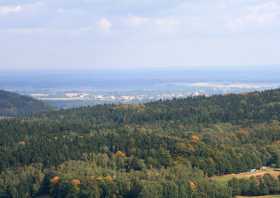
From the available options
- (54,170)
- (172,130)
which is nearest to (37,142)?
(54,170)

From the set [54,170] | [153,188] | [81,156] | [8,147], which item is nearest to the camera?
[153,188]

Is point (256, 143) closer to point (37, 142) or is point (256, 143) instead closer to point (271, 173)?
point (271, 173)

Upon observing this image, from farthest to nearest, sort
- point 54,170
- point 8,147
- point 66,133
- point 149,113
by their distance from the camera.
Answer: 1. point 149,113
2. point 66,133
3. point 8,147
4. point 54,170

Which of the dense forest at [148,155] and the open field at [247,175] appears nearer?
the dense forest at [148,155]

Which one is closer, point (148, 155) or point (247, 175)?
point (247, 175)

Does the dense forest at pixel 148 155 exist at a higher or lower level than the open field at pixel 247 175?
higher

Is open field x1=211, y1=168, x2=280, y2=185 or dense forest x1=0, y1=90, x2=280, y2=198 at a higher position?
dense forest x1=0, y1=90, x2=280, y2=198

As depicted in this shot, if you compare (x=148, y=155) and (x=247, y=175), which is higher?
(x=148, y=155)

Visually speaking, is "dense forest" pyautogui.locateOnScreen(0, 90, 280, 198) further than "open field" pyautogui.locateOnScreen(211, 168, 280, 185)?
No
